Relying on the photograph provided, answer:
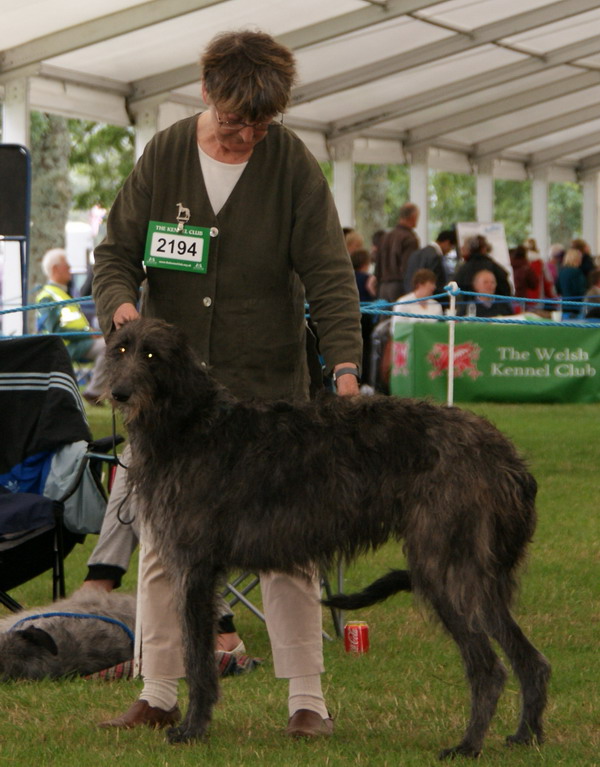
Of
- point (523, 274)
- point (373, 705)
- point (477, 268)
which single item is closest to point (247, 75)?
point (373, 705)

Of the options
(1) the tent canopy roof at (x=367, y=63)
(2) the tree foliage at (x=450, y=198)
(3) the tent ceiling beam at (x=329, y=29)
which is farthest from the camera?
(2) the tree foliage at (x=450, y=198)

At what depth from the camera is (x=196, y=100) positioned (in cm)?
1371

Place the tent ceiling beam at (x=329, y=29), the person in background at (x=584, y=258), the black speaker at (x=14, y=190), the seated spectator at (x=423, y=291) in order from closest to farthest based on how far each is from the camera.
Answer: the black speaker at (x=14, y=190), the seated spectator at (x=423, y=291), the tent ceiling beam at (x=329, y=29), the person in background at (x=584, y=258)

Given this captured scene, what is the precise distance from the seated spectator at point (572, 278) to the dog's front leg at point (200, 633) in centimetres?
1521

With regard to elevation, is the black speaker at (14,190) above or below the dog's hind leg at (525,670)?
above

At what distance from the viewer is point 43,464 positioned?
17.6ft

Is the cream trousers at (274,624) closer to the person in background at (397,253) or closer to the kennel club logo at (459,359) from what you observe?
the kennel club logo at (459,359)

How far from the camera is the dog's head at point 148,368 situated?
311cm

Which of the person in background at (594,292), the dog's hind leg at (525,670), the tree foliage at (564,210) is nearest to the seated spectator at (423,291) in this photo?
the person in background at (594,292)

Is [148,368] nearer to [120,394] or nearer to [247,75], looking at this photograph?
[120,394]

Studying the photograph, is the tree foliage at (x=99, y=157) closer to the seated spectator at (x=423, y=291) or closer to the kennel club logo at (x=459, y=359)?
the seated spectator at (x=423, y=291)

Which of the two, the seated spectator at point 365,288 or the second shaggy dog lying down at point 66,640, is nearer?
the second shaggy dog lying down at point 66,640

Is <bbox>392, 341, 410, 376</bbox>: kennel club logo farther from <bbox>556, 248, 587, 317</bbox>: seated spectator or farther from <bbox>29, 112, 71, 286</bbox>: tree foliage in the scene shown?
Answer: <bbox>29, 112, 71, 286</bbox>: tree foliage

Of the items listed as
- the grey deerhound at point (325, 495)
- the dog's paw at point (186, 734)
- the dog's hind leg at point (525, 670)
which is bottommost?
the dog's paw at point (186, 734)
